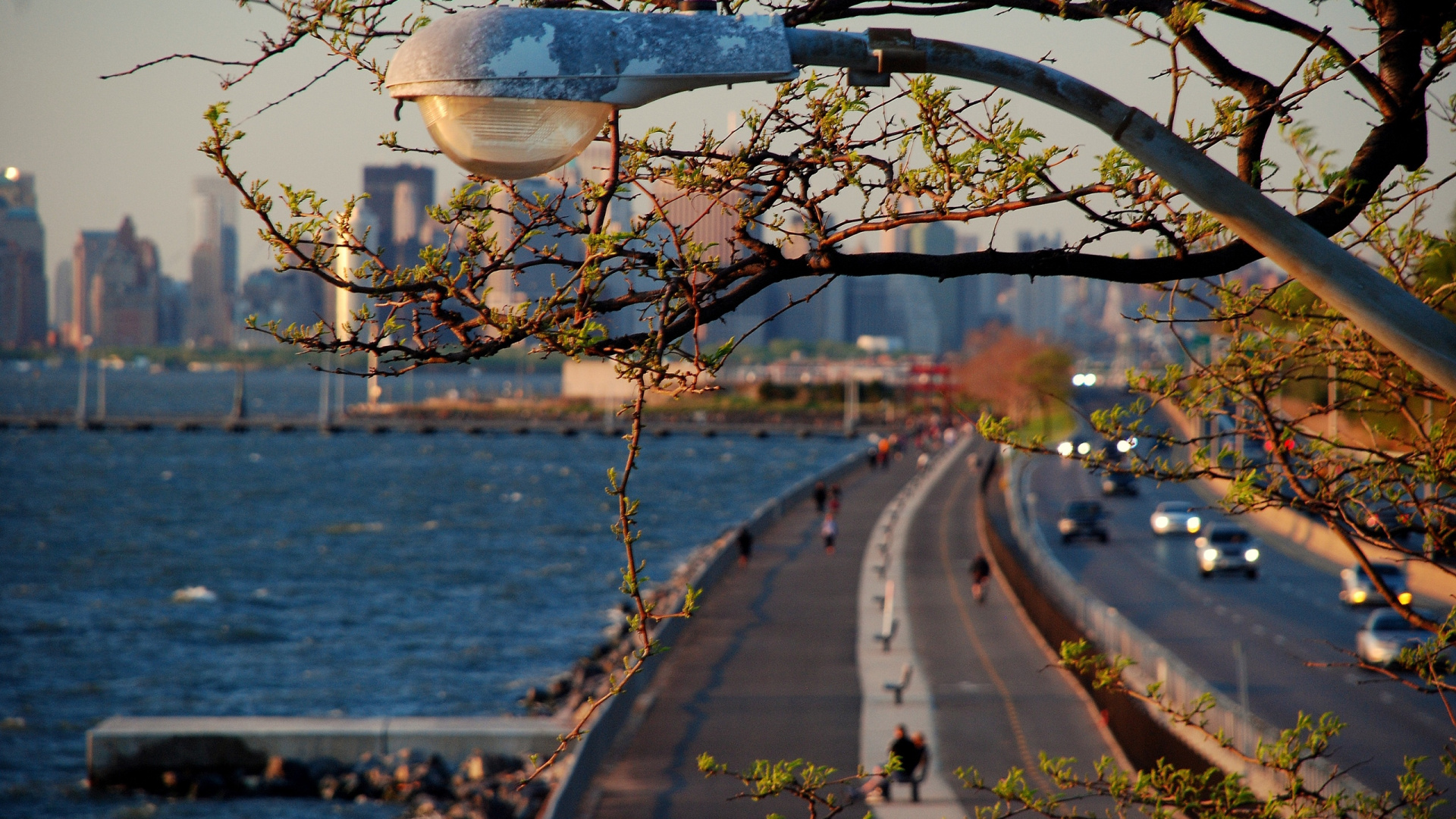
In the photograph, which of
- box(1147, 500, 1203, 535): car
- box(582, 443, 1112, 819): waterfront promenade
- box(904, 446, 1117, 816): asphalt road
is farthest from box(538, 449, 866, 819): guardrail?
box(1147, 500, 1203, 535): car

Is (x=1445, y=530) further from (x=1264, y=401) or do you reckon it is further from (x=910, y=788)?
(x=910, y=788)

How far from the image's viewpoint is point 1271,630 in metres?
26.9

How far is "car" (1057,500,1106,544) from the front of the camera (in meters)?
42.2

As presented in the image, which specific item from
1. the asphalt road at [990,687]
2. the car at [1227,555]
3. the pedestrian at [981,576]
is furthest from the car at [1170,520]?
the pedestrian at [981,576]

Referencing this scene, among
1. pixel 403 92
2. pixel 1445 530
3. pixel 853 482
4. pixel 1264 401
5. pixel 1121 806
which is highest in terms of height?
pixel 403 92

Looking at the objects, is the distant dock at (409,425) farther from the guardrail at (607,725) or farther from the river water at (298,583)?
the guardrail at (607,725)

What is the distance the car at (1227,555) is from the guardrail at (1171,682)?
17.1 feet

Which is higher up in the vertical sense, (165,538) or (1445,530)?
(1445,530)

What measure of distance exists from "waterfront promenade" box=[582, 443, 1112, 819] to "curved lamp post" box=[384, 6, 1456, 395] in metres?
9.52

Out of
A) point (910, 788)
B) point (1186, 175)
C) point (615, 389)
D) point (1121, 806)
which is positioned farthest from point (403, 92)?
point (615, 389)

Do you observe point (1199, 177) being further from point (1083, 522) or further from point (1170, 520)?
point (1170, 520)

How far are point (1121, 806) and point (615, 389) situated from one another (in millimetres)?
162282

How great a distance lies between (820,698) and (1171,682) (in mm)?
5756

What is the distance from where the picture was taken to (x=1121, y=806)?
3.61m
